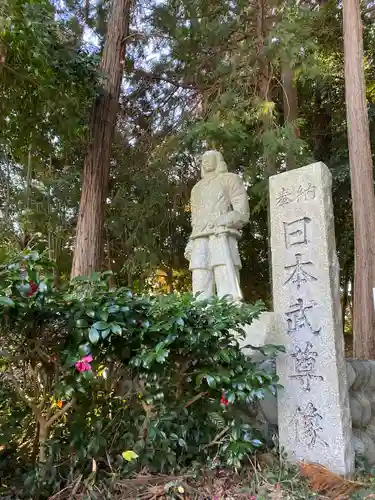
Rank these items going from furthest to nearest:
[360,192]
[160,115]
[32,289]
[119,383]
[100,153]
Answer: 1. [160,115]
2. [360,192]
3. [100,153]
4. [119,383]
5. [32,289]

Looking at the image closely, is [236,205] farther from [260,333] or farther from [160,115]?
[160,115]

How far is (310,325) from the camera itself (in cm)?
278

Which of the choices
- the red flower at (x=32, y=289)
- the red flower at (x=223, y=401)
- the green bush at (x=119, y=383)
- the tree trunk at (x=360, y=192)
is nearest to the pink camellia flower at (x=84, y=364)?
the green bush at (x=119, y=383)

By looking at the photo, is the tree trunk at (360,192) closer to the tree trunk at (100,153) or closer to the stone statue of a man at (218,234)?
the stone statue of a man at (218,234)

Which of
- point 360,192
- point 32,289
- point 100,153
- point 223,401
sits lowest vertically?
point 223,401

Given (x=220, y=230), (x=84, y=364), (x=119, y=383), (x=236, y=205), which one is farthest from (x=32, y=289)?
(x=236, y=205)

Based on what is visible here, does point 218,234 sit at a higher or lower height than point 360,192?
lower

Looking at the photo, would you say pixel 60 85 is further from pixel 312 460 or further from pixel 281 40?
pixel 312 460

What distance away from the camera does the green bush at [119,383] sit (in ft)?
7.32

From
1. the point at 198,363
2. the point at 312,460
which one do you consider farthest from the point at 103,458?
the point at 312,460

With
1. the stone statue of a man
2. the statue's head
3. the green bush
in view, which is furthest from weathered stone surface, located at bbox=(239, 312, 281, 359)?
the statue's head

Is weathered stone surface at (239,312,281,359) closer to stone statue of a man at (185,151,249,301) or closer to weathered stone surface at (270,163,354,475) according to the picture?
weathered stone surface at (270,163,354,475)

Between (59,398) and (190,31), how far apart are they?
6.59m

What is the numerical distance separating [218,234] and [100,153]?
192cm
